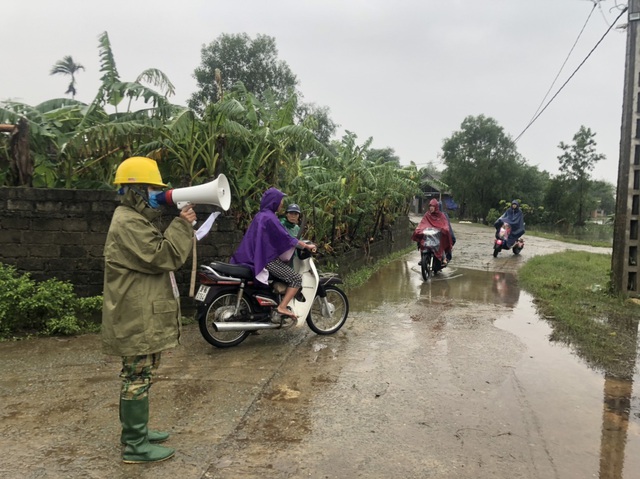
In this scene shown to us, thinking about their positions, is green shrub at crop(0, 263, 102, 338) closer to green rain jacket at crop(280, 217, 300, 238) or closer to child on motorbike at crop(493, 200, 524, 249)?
green rain jacket at crop(280, 217, 300, 238)

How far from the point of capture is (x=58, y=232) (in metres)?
5.43

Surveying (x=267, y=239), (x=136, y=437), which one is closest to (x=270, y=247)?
(x=267, y=239)

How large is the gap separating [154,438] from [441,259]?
7.81m

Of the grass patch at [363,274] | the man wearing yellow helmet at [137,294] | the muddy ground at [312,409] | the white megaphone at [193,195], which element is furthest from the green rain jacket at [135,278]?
the grass patch at [363,274]

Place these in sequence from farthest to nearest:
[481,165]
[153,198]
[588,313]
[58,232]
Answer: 1. [481,165]
2. [588,313]
3. [58,232]
4. [153,198]

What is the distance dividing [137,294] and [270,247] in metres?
2.13

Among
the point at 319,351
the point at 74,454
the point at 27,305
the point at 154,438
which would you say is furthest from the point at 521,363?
the point at 27,305

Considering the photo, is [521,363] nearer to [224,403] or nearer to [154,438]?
[224,403]

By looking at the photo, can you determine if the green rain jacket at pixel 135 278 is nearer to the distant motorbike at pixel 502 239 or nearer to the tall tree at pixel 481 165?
the distant motorbike at pixel 502 239

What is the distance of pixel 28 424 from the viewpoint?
3.18 m

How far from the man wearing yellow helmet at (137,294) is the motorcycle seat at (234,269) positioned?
5.99 feet

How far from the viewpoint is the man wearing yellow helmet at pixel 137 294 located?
271 cm

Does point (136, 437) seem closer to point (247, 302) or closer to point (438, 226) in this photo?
point (247, 302)

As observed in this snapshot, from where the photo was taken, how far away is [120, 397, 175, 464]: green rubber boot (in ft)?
8.94
